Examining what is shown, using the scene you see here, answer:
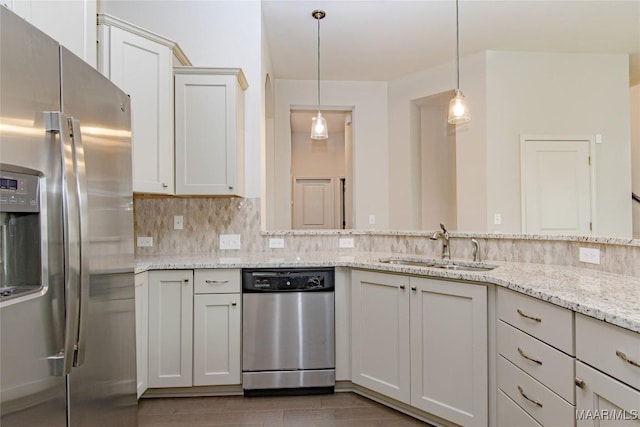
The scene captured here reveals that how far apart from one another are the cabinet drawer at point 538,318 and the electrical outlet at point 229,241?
2.03 meters

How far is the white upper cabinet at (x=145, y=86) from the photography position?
82.1 inches

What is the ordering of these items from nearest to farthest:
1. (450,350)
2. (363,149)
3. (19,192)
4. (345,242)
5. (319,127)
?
(19,192), (450,350), (345,242), (319,127), (363,149)

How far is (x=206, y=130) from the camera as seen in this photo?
8.19 ft

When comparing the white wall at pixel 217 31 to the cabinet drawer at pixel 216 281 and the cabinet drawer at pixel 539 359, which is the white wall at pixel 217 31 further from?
the cabinet drawer at pixel 539 359

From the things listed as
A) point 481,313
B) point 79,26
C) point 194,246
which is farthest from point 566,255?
point 79,26

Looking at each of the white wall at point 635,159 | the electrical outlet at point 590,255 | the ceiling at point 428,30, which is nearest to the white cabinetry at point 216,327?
the electrical outlet at point 590,255

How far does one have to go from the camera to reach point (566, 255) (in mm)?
1963

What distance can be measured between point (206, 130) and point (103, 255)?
1.47 meters

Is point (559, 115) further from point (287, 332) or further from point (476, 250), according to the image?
point (287, 332)

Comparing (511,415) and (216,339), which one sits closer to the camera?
(511,415)

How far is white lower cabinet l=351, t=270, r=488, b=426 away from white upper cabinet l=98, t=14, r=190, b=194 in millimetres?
1564

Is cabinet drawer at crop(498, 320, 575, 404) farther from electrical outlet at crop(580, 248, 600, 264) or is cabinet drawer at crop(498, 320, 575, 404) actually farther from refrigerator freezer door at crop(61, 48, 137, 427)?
refrigerator freezer door at crop(61, 48, 137, 427)

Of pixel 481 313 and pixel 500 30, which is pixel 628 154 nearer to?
pixel 500 30

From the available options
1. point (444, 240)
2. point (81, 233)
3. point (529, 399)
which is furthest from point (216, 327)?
point (529, 399)
